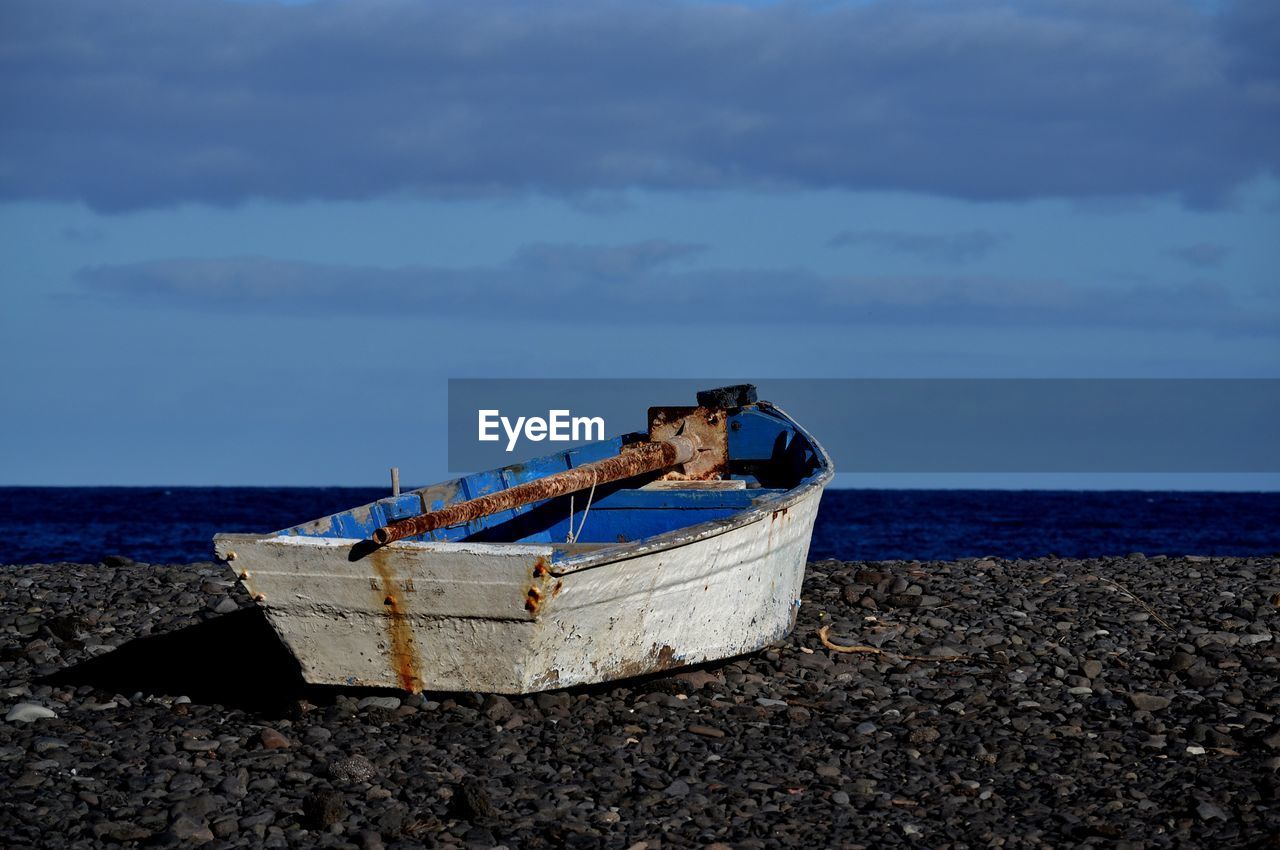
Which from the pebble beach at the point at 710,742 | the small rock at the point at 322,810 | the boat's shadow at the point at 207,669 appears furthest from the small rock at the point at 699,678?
the small rock at the point at 322,810

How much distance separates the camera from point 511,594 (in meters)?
7.03

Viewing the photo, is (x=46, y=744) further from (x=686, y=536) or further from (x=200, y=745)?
(x=686, y=536)

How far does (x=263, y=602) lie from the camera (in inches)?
286

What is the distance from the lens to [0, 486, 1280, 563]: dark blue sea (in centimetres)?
3594

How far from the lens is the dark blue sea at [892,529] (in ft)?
118

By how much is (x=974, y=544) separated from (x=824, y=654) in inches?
1271

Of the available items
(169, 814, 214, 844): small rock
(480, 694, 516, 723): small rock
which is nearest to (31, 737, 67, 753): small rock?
(169, 814, 214, 844): small rock

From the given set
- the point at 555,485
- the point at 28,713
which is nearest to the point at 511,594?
the point at 555,485

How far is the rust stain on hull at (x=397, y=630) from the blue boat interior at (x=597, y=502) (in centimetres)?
181

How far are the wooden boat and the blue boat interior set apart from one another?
188 mm

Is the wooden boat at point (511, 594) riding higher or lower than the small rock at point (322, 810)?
higher

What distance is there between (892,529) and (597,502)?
39.2 meters

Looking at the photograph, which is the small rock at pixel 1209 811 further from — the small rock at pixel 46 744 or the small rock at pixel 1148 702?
the small rock at pixel 46 744

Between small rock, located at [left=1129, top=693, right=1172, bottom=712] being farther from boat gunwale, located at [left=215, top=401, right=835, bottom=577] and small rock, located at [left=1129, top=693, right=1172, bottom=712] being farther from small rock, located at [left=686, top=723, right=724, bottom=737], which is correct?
small rock, located at [left=686, top=723, right=724, bottom=737]
